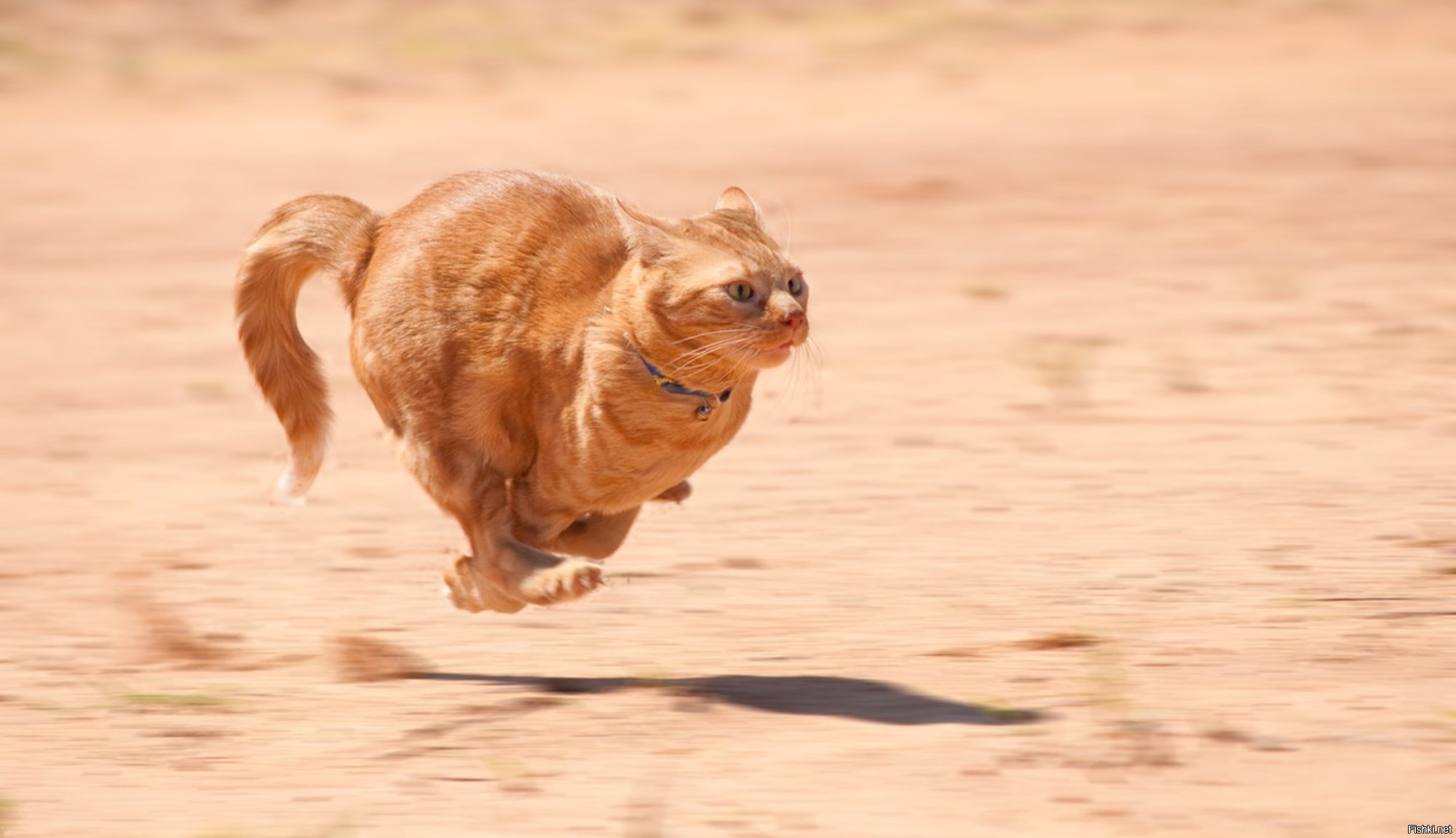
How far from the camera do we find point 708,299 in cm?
448

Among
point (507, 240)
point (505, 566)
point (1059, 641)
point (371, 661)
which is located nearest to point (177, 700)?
point (371, 661)

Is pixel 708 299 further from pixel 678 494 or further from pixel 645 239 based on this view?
pixel 678 494

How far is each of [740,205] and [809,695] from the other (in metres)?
1.29

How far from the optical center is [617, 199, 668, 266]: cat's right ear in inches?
181

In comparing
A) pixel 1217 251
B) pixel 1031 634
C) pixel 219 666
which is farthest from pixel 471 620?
pixel 1217 251

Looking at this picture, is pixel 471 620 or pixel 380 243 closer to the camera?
pixel 380 243

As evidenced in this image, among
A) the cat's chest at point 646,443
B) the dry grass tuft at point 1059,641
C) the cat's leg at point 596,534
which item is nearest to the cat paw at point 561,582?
the cat's chest at point 646,443

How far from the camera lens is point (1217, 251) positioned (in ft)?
34.4

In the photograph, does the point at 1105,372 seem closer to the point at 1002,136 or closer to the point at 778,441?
the point at 778,441

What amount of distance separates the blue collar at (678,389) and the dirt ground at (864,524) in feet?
2.47

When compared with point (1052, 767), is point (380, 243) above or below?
above

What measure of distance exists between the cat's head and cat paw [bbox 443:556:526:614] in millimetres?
733

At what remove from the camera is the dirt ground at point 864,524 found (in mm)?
4250

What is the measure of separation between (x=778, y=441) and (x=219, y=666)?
2999 millimetres
